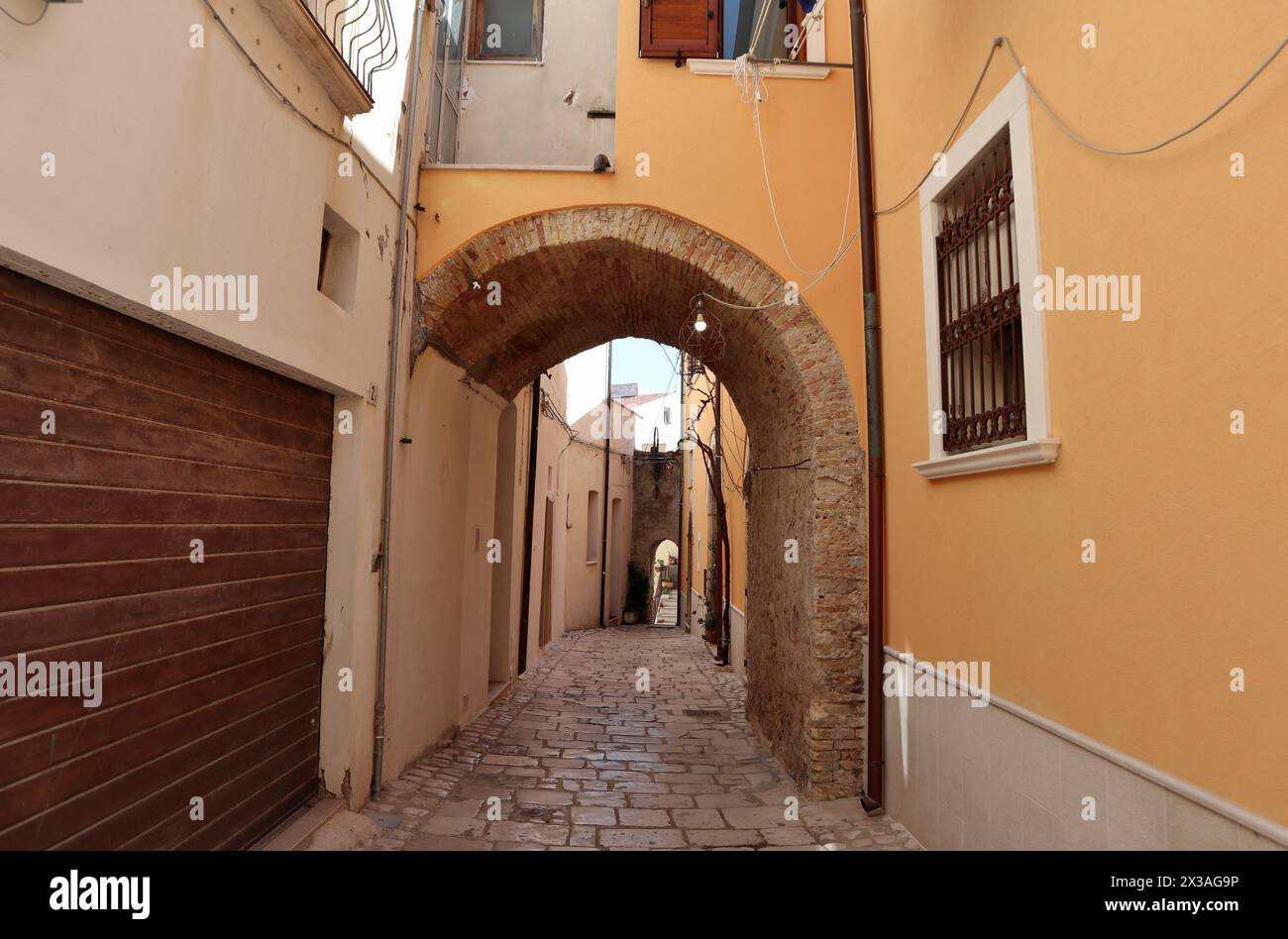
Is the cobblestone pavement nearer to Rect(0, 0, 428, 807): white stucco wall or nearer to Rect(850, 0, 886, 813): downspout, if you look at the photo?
Rect(850, 0, 886, 813): downspout

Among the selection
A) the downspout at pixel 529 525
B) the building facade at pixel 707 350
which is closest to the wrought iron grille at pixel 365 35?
the building facade at pixel 707 350

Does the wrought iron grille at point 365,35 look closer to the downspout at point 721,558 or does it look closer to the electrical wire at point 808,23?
the electrical wire at point 808,23

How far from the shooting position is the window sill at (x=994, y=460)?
291 centimetres

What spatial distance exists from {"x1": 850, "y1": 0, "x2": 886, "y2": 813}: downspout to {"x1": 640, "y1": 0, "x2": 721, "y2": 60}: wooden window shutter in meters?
1.04

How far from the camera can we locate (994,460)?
10.8 ft

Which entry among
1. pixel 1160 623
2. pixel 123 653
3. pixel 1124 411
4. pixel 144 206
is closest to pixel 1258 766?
pixel 1160 623

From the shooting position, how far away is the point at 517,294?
5.83m

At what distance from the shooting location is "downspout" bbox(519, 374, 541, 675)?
9.96 metres

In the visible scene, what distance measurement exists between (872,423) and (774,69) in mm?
2729

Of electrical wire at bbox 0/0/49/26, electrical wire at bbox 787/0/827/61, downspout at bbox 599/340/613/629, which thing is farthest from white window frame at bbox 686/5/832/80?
downspout at bbox 599/340/613/629

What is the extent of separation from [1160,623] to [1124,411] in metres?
0.72

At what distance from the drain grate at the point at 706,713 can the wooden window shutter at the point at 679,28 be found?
6.09 meters

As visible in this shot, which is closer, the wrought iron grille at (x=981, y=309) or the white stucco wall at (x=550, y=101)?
the wrought iron grille at (x=981, y=309)

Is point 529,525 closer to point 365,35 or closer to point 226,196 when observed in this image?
point 365,35
